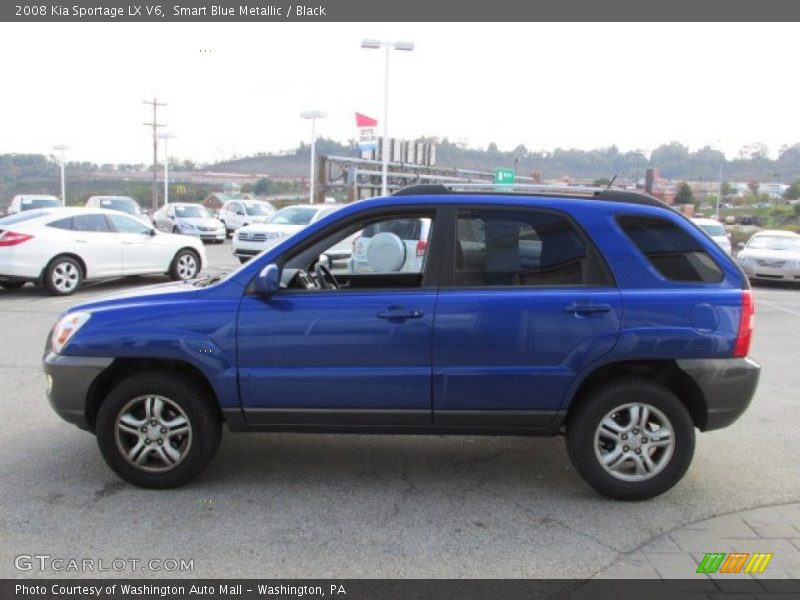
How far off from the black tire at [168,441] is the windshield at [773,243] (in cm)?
1712

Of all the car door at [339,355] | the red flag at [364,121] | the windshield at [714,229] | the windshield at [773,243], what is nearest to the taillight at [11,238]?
the car door at [339,355]

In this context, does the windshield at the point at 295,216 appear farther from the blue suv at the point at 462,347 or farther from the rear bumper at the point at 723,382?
the rear bumper at the point at 723,382

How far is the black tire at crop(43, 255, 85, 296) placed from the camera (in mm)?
12070

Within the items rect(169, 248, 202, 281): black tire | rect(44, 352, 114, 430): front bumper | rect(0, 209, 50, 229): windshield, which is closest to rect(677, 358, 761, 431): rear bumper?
rect(44, 352, 114, 430): front bumper

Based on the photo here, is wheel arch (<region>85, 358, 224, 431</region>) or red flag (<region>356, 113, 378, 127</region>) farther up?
red flag (<region>356, 113, 378, 127</region>)

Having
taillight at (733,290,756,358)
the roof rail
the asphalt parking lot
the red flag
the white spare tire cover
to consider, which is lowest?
the asphalt parking lot

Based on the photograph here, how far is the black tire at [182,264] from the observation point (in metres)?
14.2

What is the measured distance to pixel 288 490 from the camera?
14.1 feet

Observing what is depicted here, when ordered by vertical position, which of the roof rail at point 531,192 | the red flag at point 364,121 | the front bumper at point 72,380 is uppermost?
the red flag at point 364,121

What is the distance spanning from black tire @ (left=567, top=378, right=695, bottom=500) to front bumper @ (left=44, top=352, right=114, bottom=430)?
2.84 meters

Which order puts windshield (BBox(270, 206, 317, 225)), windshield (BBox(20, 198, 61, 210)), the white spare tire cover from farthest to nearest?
windshield (BBox(20, 198, 61, 210)), windshield (BBox(270, 206, 317, 225)), the white spare tire cover

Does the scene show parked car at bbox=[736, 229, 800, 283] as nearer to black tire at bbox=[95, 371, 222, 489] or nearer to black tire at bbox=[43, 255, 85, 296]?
black tire at bbox=[43, 255, 85, 296]
